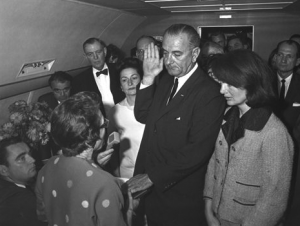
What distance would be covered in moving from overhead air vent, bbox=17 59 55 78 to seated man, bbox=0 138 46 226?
1.46 metres

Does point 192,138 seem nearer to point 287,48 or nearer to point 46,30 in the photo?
point 46,30

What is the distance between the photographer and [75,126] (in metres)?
1.80

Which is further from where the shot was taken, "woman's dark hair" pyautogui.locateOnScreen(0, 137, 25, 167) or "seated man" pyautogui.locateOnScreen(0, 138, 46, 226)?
"woman's dark hair" pyautogui.locateOnScreen(0, 137, 25, 167)

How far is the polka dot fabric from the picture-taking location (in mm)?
1698

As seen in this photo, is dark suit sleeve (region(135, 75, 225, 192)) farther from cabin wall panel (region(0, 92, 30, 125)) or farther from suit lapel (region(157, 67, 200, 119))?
cabin wall panel (region(0, 92, 30, 125))

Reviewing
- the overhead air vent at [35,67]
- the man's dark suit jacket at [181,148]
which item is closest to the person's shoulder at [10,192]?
the man's dark suit jacket at [181,148]

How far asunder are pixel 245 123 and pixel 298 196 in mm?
2832

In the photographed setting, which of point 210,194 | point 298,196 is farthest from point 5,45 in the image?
point 298,196

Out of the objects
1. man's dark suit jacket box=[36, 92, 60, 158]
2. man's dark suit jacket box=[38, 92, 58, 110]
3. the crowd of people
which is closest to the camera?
the crowd of people

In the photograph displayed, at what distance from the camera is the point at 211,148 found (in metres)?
2.36

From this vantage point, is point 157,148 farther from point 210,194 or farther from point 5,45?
point 5,45

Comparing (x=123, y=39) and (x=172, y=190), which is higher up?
(x=123, y=39)

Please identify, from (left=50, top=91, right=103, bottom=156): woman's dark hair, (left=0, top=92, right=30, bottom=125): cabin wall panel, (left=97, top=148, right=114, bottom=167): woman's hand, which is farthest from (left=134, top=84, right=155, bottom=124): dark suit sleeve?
(left=0, top=92, right=30, bottom=125): cabin wall panel

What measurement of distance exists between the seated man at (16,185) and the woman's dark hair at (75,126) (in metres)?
0.74
